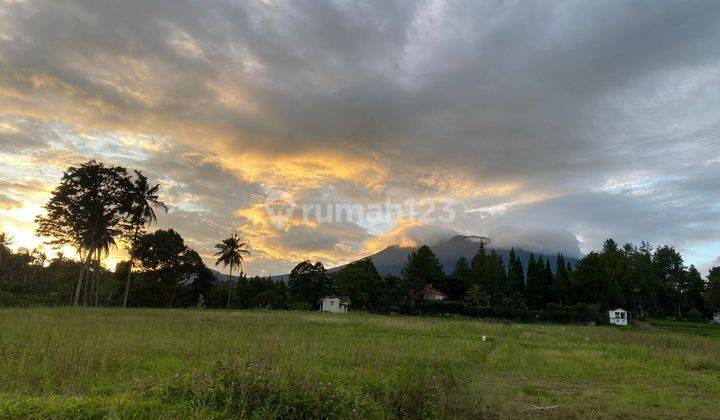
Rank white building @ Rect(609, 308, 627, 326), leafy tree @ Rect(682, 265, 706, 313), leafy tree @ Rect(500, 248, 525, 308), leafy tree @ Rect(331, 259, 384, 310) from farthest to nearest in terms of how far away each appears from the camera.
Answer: leafy tree @ Rect(682, 265, 706, 313) < leafy tree @ Rect(500, 248, 525, 308) < white building @ Rect(609, 308, 627, 326) < leafy tree @ Rect(331, 259, 384, 310)

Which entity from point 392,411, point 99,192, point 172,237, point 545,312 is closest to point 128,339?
point 392,411

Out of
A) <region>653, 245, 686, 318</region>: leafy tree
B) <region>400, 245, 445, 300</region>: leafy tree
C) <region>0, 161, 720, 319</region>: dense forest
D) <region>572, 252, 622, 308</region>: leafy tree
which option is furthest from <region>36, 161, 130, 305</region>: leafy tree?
<region>653, 245, 686, 318</region>: leafy tree

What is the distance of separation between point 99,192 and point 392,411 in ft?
144

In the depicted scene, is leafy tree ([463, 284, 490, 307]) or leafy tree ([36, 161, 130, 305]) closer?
leafy tree ([36, 161, 130, 305])

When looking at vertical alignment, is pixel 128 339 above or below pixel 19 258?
below

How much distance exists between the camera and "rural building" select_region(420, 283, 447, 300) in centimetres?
8319

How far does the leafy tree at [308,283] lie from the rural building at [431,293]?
19.4 metres

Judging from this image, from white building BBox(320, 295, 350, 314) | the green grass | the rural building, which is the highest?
the rural building

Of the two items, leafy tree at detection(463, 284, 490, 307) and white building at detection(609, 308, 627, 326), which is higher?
leafy tree at detection(463, 284, 490, 307)

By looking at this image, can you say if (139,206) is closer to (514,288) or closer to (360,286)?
(360,286)

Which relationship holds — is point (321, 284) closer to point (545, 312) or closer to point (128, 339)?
point (545, 312)

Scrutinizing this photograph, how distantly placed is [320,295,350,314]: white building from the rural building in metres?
19.3

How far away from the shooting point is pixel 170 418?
5.71 meters

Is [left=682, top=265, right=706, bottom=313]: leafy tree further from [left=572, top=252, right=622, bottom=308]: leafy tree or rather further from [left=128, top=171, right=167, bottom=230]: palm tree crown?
[left=128, top=171, right=167, bottom=230]: palm tree crown
